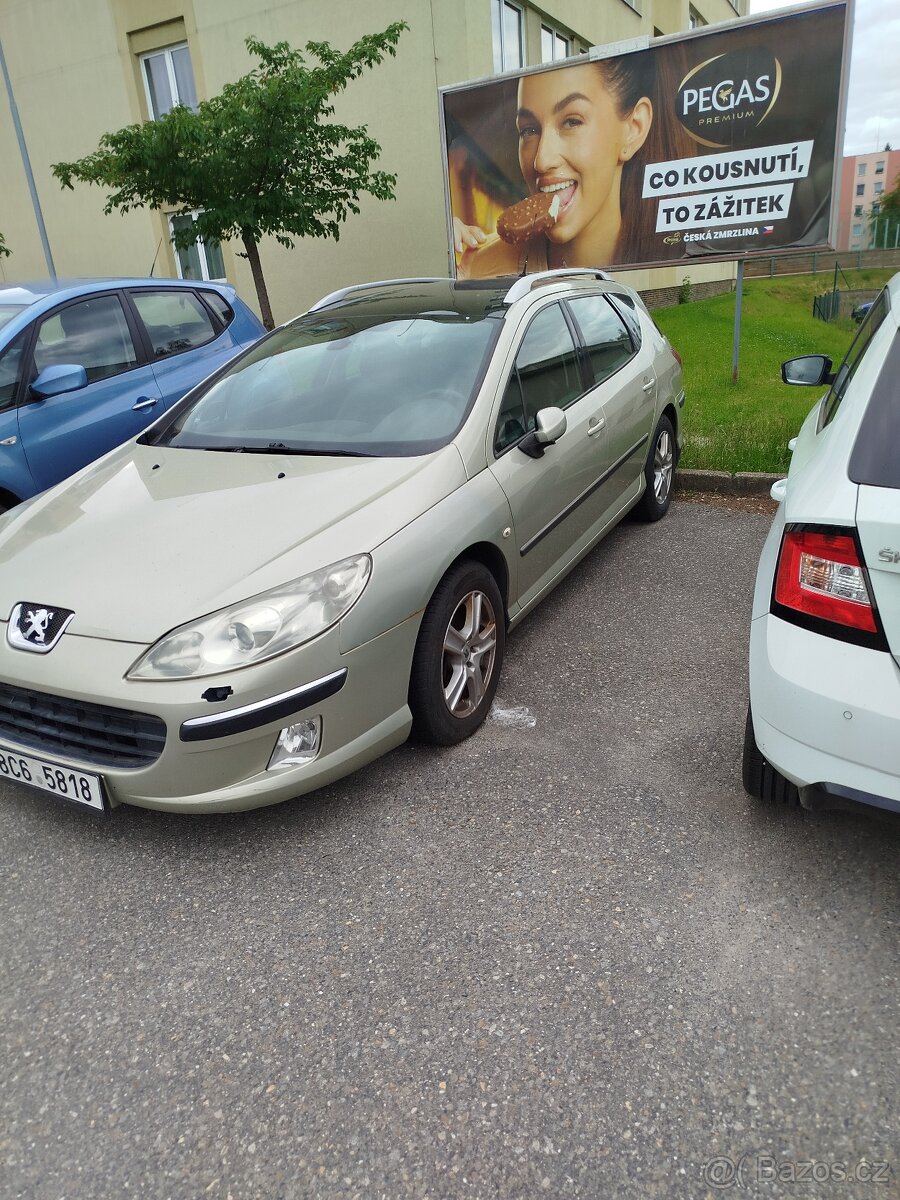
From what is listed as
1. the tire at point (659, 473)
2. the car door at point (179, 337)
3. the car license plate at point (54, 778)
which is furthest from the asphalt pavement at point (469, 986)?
the car door at point (179, 337)

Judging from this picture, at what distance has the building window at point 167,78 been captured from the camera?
14.4m

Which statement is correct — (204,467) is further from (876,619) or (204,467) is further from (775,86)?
(775,86)

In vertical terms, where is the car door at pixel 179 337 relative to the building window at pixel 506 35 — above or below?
below

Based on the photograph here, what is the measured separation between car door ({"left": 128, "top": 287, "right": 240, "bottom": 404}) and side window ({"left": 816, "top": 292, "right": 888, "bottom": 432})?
3585mm

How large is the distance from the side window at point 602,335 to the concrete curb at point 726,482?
1418 millimetres

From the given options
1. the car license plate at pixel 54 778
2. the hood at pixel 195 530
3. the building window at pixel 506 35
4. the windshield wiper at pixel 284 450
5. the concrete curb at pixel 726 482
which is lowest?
the concrete curb at pixel 726 482

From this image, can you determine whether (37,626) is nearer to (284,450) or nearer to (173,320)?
(284,450)

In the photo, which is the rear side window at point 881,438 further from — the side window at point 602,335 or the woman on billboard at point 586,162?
the woman on billboard at point 586,162

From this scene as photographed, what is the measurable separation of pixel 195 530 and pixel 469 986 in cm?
162

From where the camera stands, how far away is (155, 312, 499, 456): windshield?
3.21 metres

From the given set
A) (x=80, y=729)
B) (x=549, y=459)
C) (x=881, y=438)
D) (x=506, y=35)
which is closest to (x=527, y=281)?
(x=549, y=459)

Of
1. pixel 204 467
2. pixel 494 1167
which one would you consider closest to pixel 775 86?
pixel 204 467

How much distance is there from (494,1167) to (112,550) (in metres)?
2.04

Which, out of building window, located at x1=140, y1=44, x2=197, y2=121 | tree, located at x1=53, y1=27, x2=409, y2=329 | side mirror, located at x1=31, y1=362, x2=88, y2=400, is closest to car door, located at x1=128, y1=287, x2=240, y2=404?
side mirror, located at x1=31, y1=362, x2=88, y2=400
